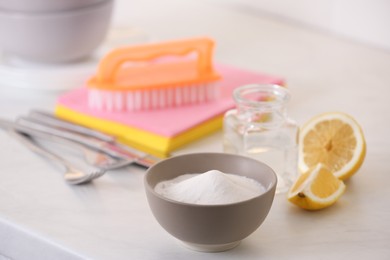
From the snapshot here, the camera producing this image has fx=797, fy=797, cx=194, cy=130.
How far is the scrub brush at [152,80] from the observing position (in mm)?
1227

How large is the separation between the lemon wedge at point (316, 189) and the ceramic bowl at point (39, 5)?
0.53 metres

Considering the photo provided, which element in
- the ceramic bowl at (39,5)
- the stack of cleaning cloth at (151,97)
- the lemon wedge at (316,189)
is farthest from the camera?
the ceramic bowl at (39,5)

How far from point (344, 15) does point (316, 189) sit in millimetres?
726

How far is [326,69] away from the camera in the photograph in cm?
146

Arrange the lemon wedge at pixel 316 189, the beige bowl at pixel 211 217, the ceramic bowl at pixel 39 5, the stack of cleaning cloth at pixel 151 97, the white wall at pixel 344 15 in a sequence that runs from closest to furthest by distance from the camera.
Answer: the beige bowl at pixel 211 217
the lemon wedge at pixel 316 189
the stack of cleaning cloth at pixel 151 97
the ceramic bowl at pixel 39 5
the white wall at pixel 344 15

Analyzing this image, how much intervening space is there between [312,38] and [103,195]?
0.75m

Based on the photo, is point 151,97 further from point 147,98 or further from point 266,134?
point 266,134

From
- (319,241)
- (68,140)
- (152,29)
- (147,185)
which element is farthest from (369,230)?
(152,29)

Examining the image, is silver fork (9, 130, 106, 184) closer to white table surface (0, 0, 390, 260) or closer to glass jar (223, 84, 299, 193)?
white table surface (0, 0, 390, 260)

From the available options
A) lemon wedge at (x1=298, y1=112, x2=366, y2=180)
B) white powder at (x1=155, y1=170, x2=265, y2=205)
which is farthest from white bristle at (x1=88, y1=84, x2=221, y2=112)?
white powder at (x1=155, y1=170, x2=265, y2=205)

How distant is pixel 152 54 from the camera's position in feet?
4.11

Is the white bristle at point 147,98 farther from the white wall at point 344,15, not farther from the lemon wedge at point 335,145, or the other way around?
the white wall at point 344,15

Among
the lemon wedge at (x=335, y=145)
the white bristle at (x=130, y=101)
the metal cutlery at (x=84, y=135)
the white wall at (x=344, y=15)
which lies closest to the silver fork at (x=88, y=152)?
the metal cutlery at (x=84, y=135)

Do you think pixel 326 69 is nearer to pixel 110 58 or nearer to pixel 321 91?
pixel 321 91
